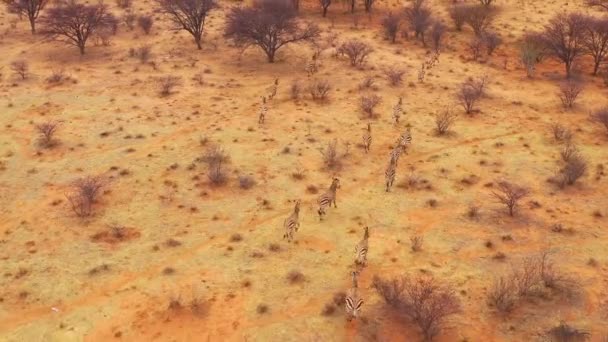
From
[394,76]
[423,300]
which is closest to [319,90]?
[394,76]

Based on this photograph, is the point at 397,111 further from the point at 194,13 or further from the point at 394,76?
the point at 194,13

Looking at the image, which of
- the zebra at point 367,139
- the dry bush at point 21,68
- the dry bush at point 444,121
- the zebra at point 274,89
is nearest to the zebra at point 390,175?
the zebra at point 367,139

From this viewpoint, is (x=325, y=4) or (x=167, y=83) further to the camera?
(x=325, y=4)

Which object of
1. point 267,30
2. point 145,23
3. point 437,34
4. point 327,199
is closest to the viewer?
point 327,199

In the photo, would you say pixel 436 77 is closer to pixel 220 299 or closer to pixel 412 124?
pixel 412 124

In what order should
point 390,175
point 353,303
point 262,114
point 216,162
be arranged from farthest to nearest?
point 262,114
point 216,162
point 390,175
point 353,303

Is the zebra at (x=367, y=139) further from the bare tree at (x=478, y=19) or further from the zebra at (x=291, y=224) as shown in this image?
the bare tree at (x=478, y=19)
